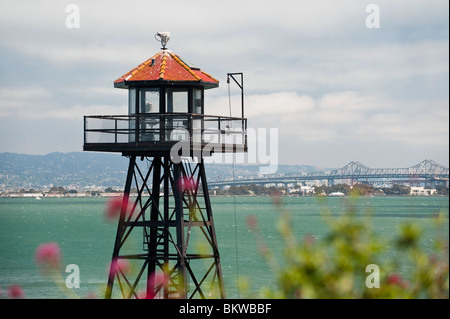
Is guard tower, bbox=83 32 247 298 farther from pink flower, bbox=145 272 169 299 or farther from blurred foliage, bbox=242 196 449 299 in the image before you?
blurred foliage, bbox=242 196 449 299

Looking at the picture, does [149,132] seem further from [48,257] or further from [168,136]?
[48,257]

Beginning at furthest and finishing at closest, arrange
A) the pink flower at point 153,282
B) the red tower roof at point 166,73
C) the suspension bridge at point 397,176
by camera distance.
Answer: the red tower roof at point 166,73 < the pink flower at point 153,282 < the suspension bridge at point 397,176

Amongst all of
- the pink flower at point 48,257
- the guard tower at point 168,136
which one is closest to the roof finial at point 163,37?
the guard tower at point 168,136

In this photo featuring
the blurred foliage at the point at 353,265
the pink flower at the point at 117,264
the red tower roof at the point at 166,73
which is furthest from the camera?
the pink flower at the point at 117,264

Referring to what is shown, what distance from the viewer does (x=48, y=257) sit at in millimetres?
10406

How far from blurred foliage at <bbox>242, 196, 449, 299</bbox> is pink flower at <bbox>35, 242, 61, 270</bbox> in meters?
3.66

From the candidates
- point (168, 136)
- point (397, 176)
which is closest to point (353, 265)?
point (168, 136)

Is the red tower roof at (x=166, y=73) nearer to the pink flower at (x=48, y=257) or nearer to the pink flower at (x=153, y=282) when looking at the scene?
the pink flower at (x=153, y=282)

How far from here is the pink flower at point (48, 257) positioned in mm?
10422

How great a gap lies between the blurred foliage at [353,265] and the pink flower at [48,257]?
366 cm

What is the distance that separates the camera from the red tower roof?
21531 millimetres

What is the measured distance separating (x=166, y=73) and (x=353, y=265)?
1474cm

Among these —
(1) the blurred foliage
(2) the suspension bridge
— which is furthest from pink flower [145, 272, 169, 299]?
(1) the blurred foliage
